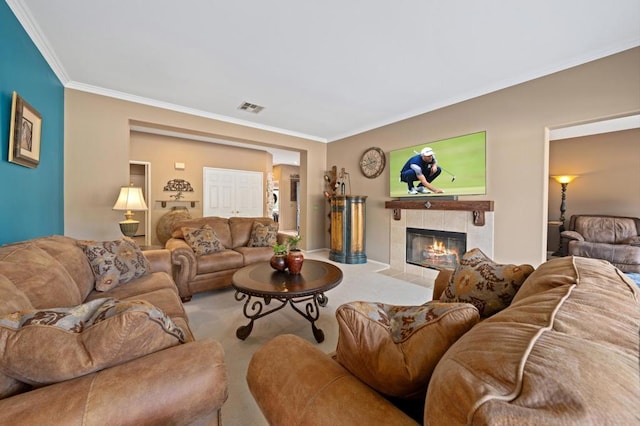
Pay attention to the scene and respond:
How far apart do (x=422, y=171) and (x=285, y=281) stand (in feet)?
9.57

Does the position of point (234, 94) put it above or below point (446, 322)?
above

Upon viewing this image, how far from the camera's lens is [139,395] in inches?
29.3

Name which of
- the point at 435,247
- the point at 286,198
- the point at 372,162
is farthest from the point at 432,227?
the point at 286,198

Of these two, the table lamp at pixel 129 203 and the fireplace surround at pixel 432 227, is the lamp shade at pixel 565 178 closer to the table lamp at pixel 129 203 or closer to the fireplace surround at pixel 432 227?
the fireplace surround at pixel 432 227

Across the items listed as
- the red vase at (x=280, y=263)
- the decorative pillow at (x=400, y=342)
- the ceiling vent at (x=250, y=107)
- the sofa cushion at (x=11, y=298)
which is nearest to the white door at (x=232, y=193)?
the ceiling vent at (x=250, y=107)

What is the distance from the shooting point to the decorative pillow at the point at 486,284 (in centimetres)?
119

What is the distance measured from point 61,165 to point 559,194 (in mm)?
8280

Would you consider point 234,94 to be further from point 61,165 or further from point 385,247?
point 385,247

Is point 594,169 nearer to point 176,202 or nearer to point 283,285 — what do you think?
point 283,285

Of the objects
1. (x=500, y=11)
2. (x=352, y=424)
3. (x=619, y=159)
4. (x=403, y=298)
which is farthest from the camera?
A: (x=619, y=159)

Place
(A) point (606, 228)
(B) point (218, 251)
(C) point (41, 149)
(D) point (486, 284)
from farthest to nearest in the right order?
(A) point (606, 228) < (B) point (218, 251) < (C) point (41, 149) < (D) point (486, 284)

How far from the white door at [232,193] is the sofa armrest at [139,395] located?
5.72 metres

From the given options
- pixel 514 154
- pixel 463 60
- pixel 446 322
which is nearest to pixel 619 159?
pixel 514 154

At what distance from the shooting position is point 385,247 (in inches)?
183
